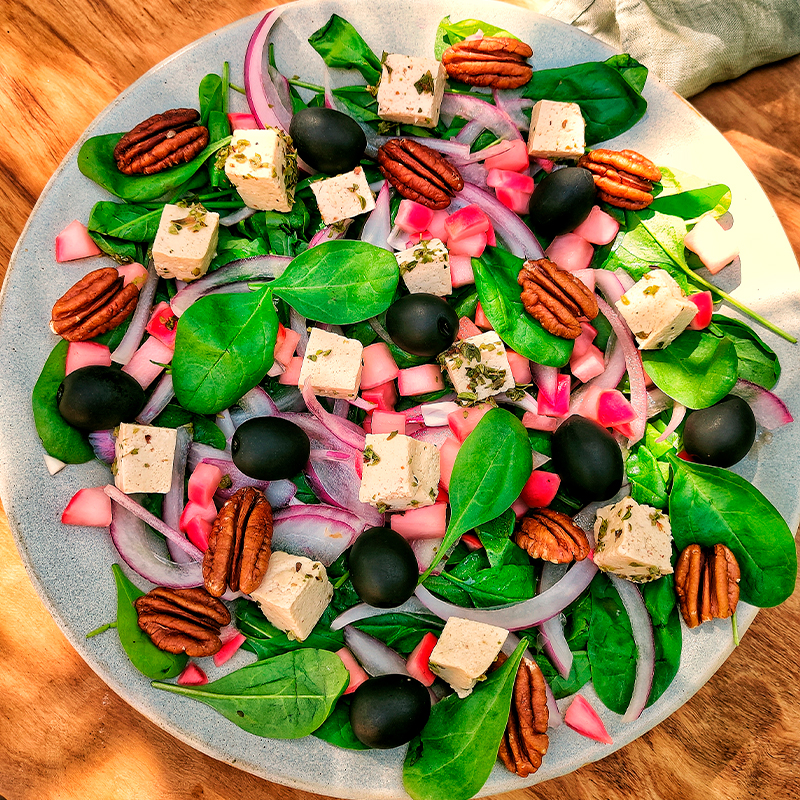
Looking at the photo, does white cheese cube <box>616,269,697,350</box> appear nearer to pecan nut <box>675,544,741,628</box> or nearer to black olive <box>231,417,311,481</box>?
pecan nut <box>675,544,741,628</box>

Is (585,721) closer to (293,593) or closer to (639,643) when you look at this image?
(639,643)

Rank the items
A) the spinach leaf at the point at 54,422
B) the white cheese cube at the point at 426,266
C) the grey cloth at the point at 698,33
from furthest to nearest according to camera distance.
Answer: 1. the grey cloth at the point at 698,33
2. the white cheese cube at the point at 426,266
3. the spinach leaf at the point at 54,422

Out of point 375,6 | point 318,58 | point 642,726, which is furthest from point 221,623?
point 375,6

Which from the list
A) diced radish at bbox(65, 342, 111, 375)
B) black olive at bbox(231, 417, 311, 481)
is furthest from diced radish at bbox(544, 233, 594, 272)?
diced radish at bbox(65, 342, 111, 375)

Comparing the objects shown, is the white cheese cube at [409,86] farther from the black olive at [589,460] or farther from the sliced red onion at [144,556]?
the sliced red onion at [144,556]

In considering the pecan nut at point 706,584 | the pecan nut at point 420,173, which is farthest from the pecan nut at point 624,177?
the pecan nut at point 706,584

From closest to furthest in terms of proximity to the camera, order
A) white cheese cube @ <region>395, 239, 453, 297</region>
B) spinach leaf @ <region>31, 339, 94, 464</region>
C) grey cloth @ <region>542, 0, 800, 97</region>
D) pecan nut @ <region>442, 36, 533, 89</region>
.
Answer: spinach leaf @ <region>31, 339, 94, 464</region> < white cheese cube @ <region>395, 239, 453, 297</region> < pecan nut @ <region>442, 36, 533, 89</region> < grey cloth @ <region>542, 0, 800, 97</region>

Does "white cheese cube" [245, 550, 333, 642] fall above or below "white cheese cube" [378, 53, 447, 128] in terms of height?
below

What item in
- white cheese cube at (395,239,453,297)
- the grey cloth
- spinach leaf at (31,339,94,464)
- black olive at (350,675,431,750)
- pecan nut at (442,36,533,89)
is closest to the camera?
black olive at (350,675,431,750)
